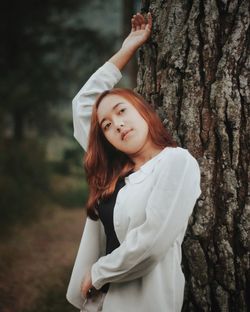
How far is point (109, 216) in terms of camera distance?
2.41 m

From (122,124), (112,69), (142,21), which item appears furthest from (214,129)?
(142,21)

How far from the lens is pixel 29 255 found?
676 cm

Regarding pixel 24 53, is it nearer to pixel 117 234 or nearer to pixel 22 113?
pixel 22 113

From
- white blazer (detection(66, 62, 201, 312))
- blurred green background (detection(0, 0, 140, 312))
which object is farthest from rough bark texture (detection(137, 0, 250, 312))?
blurred green background (detection(0, 0, 140, 312))

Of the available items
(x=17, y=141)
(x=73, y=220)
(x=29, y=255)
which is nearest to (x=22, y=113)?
(x=17, y=141)

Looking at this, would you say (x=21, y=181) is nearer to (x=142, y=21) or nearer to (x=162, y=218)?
(x=142, y=21)

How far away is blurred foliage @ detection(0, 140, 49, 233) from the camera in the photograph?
8133mm

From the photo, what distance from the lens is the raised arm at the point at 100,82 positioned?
2742 millimetres

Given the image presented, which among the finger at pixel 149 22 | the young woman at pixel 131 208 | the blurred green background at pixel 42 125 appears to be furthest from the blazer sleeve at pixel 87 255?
the blurred green background at pixel 42 125

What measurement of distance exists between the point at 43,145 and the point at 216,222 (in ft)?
28.2

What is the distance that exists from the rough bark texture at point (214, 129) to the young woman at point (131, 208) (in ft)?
1.07

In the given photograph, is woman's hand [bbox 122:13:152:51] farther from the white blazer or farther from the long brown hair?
the white blazer

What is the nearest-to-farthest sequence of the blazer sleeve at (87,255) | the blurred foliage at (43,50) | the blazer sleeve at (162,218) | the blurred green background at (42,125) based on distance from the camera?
the blazer sleeve at (162,218), the blazer sleeve at (87,255), the blurred green background at (42,125), the blurred foliage at (43,50)

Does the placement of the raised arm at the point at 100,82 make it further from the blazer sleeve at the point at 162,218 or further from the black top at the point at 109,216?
the blazer sleeve at the point at 162,218
